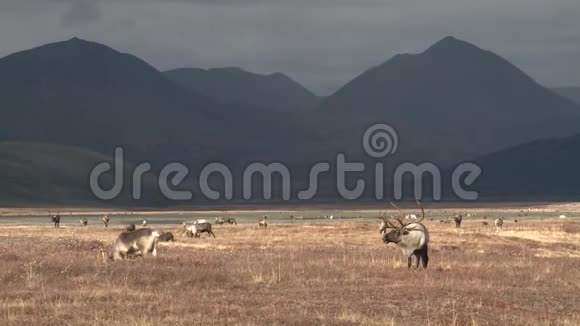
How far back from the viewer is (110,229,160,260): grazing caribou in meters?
28.6

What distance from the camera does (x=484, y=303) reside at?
19594 mm

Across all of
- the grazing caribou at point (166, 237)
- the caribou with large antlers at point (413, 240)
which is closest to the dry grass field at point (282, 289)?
the caribou with large antlers at point (413, 240)

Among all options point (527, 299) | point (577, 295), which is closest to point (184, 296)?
point (527, 299)

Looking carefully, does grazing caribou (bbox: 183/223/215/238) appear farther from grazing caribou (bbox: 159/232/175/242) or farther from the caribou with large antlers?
the caribou with large antlers

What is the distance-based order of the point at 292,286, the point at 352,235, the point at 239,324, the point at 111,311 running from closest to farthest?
the point at 239,324 < the point at 111,311 < the point at 292,286 < the point at 352,235

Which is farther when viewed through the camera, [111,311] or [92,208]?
[92,208]

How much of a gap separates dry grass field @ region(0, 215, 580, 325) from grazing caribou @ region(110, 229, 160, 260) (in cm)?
77

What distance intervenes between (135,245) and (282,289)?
7.93 m

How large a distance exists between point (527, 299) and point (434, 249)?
754 inches

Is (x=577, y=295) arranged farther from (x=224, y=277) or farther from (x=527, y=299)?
(x=224, y=277)

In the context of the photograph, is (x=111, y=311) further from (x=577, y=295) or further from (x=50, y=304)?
(x=577, y=295)

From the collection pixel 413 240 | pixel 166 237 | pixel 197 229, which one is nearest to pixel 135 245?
pixel 413 240

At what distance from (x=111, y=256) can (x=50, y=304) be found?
1001 cm

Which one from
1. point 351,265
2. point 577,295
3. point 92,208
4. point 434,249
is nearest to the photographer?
point 577,295
